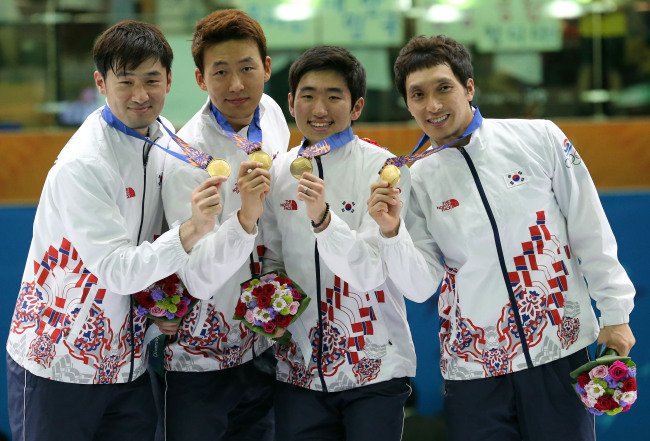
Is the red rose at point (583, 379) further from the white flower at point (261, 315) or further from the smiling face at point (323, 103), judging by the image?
the smiling face at point (323, 103)

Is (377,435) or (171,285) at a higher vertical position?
(171,285)

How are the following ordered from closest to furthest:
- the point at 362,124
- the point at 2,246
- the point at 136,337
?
the point at 136,337 < the point at 2,246 < the point at 362,124

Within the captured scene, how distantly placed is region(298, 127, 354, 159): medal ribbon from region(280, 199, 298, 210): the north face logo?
0.20m

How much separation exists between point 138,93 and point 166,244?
0.60m

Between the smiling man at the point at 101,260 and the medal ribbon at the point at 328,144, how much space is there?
0.40 meters

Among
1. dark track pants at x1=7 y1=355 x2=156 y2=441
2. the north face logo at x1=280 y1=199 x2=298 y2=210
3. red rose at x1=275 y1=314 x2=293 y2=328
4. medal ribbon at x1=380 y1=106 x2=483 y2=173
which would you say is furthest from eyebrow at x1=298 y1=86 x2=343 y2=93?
dark track pants at x1=7 y1=355 x2=156 y2=441

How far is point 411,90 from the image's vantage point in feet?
10.6

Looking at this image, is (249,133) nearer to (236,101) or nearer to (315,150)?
(236,101)

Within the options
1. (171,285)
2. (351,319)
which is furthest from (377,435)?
(171,285)

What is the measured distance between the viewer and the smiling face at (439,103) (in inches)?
125

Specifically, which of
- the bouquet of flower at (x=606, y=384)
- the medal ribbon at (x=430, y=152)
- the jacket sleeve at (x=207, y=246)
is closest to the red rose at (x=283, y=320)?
the jacket sleeve at (x=207, y=246)

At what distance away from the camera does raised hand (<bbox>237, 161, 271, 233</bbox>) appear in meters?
2.95

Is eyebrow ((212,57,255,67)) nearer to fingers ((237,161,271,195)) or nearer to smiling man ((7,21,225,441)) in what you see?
smiling man ((7,21,225,441))

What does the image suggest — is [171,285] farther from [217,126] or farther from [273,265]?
[217,126]
